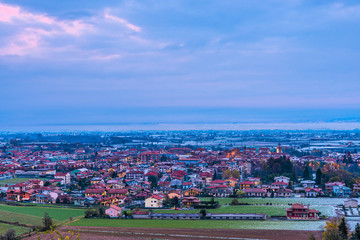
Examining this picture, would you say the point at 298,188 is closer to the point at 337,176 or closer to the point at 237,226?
the point at 337,176

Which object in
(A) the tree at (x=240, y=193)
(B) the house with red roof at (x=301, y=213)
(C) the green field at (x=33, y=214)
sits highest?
(B) the house with red roof at (x=301, y=213)

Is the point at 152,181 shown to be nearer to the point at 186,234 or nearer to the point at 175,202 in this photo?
the point at 175,202

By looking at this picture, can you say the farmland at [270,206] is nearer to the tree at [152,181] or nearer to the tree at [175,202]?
the tree at [175,202]

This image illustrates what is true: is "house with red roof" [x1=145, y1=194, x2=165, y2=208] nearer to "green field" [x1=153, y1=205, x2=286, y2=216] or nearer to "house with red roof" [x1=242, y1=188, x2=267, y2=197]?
"green field" [x1=153, y1=205, x2=286, y2=216]

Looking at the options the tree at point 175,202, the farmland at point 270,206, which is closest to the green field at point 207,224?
the farmland at point 270,206

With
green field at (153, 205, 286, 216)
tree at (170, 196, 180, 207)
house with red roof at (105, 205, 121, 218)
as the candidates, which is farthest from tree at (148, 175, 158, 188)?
house with red roof at (105, 205, 121, 218)

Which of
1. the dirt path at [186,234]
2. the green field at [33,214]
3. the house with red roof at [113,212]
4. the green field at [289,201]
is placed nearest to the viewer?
the dirt path at [186,234]

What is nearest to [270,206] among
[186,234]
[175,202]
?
[175,202]
